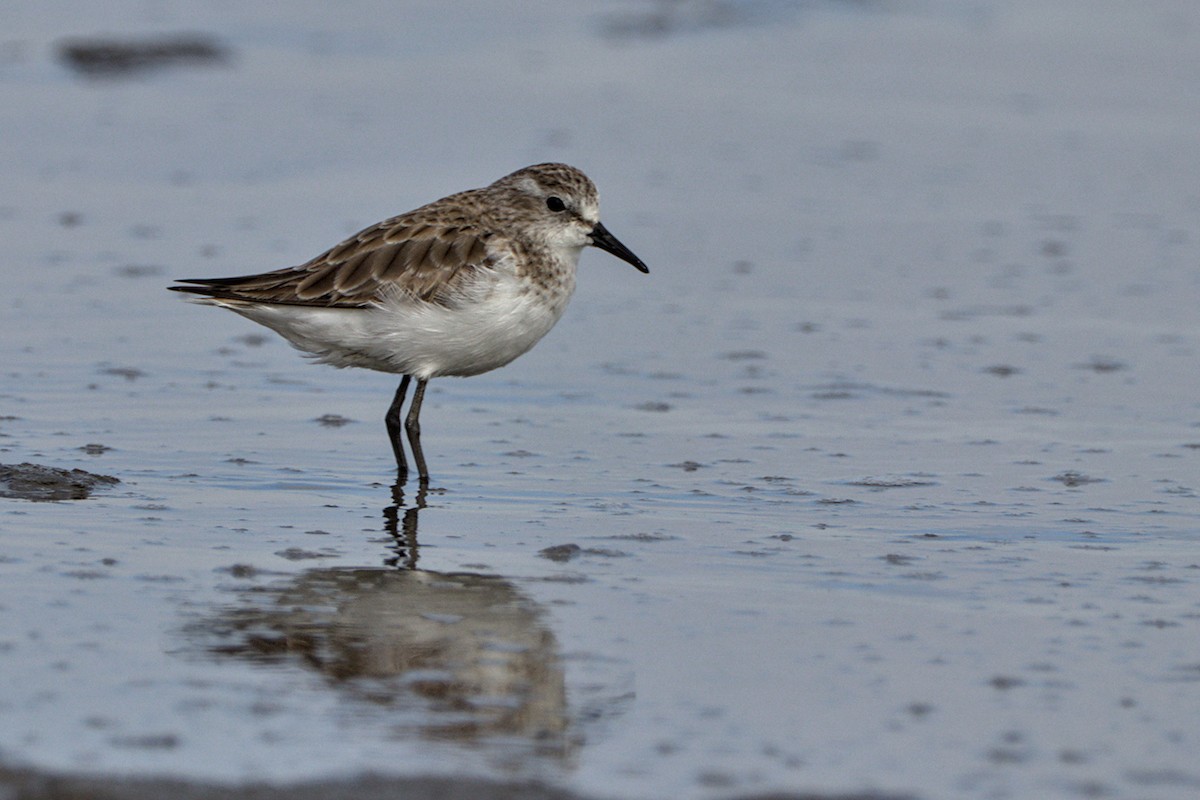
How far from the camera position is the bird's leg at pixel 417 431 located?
7.45 m

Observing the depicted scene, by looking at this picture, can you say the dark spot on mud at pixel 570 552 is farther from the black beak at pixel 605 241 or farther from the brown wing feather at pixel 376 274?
the black beak at pixel 605 241

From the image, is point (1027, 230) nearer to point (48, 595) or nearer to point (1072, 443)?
point (1072, 443)

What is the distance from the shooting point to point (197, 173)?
1277 centimetres

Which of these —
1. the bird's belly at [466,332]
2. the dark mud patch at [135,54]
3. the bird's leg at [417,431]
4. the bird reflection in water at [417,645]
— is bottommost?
the bird reflection in water at [417,645]

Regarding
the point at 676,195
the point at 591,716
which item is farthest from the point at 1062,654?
the point at 676,195

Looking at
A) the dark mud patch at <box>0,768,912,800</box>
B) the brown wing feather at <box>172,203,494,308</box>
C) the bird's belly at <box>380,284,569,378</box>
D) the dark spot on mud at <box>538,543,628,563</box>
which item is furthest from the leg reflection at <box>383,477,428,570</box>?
the dark mud patch at <box>0,768,912,800</box>

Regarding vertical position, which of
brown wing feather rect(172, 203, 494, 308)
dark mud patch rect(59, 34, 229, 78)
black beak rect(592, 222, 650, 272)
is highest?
dark mud patch rect(59, 34, 229, 78)

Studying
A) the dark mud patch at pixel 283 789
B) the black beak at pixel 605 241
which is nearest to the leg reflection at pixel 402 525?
the black beak at pixel 605 241

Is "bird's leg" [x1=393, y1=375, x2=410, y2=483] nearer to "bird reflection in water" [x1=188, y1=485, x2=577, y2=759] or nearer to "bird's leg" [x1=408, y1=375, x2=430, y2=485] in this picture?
"bird's leg" [x1=408, y1=375, x2=430, y2=485]

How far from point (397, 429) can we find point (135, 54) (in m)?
9.26

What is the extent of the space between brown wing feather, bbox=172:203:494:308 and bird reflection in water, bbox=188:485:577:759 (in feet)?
5.56

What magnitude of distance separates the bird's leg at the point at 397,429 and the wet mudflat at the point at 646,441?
0.08m

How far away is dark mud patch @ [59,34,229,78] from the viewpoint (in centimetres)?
1545

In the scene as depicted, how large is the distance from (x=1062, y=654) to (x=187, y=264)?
6.80 m
